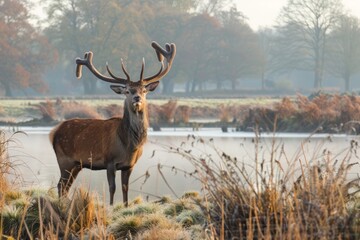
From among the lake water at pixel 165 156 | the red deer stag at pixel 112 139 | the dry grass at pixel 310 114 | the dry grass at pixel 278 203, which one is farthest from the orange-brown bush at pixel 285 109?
the dry grass at pixel 278 203

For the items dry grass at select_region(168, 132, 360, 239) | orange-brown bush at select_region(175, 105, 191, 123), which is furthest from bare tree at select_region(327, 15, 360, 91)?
dry grass at select_region(168, 132, 360, 239)

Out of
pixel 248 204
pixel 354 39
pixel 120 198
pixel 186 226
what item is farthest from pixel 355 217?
pixel 354 39

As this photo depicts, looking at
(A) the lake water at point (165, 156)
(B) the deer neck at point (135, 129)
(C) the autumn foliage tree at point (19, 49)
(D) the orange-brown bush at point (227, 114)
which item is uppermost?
(C) the autumn foliage tree at point (19, 49)

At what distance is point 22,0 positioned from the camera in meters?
67.0

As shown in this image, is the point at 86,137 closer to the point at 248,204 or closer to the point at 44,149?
the point at 248,204

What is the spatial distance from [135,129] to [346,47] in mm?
62290

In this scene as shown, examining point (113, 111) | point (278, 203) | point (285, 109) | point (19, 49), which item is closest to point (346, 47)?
point (19, 49)

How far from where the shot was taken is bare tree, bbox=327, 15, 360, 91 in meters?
69.9

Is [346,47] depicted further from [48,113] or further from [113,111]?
[48,113]

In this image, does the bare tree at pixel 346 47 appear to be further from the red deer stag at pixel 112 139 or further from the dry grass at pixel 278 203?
the dry grass at pixel 278 203

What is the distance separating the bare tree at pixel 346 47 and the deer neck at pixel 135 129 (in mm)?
61038

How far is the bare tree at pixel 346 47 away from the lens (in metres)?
69.9

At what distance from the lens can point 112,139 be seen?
10.6 m

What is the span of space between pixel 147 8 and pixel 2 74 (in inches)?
563
